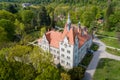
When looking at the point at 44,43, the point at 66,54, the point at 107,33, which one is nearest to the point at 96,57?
the point at 66,54

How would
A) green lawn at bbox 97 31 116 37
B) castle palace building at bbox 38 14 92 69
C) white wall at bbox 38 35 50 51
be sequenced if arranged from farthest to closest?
green lawn at bbox 97 31 116 37, white wall at bbox 38 35 50 51, castle palace building at bbox 38 14 92 69

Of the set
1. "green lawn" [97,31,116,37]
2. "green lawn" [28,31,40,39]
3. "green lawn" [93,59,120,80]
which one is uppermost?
"green lawn" [28,31,40,39]

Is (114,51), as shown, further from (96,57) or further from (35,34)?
(35,34)

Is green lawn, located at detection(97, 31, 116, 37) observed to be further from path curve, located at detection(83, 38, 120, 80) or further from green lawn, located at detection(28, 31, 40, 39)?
green lawn, located at detection(28, 31, 40, 39)

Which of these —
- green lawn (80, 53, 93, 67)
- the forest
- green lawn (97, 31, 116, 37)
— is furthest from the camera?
green lawn (97, 31, 116, 37)

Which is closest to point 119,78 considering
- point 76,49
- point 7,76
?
point 76,49

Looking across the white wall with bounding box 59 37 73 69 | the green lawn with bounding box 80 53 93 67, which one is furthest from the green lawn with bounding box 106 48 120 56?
the white wall with bounding box 59 37 73 69
